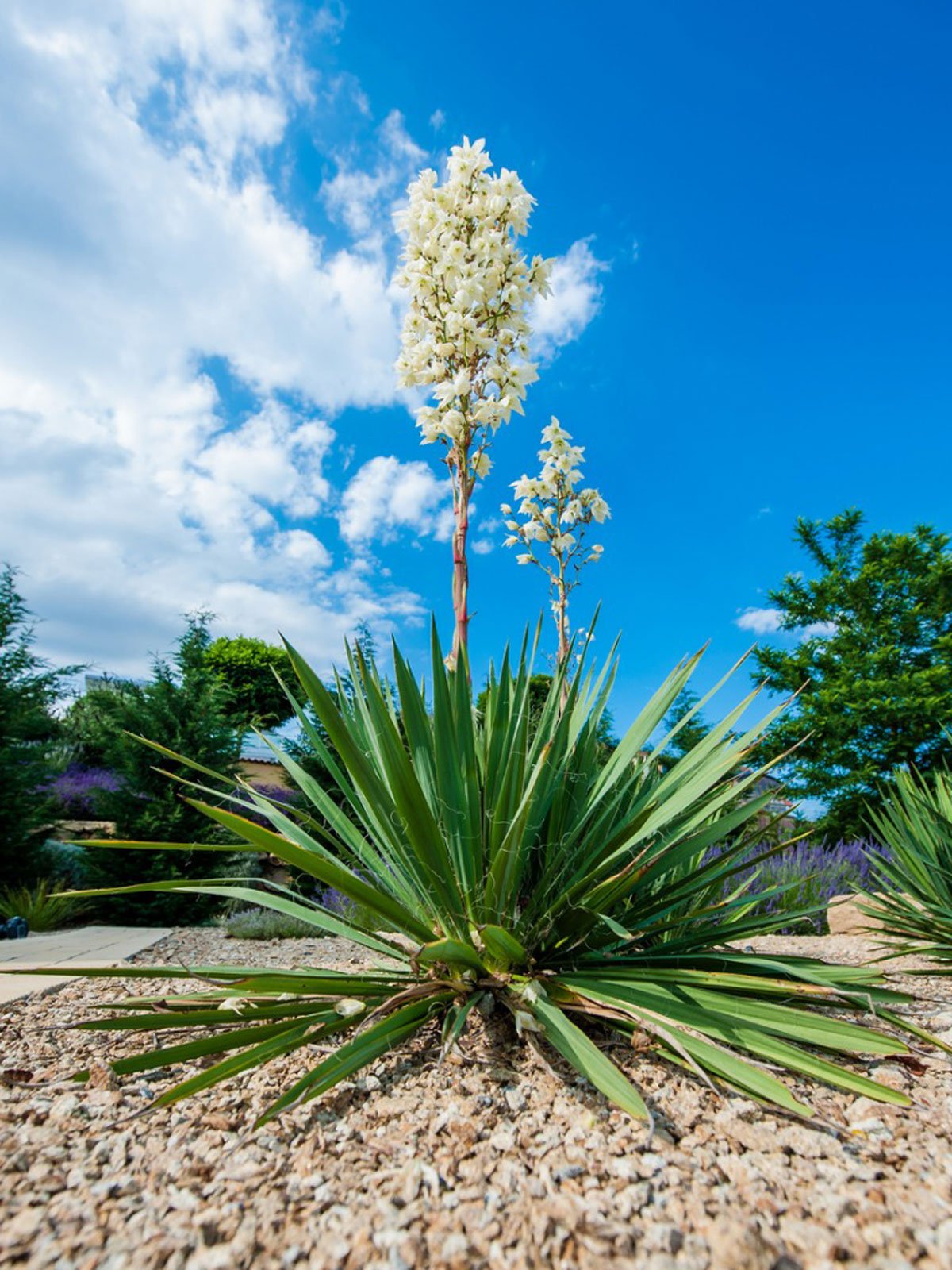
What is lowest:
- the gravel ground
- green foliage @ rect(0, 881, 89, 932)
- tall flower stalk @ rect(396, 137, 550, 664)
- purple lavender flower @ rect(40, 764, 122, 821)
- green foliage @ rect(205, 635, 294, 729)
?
the gravel ground

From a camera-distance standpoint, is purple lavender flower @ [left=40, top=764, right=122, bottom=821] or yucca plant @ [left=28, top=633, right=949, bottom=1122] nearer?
yucca plant @ [left=28, top=633, right=949, bottom=1122]

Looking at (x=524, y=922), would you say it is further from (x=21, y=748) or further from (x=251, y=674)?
(x=251, y=674)

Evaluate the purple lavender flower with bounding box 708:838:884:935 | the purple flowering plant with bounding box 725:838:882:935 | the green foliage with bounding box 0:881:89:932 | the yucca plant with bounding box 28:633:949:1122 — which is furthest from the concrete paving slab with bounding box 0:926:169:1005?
the purple flowering plant with bounding box 725:838:882:935

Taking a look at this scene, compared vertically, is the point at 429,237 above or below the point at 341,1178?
above

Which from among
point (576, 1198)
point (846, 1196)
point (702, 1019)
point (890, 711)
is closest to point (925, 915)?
point (702, 1019)

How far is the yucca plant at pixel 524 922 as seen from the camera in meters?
1.54

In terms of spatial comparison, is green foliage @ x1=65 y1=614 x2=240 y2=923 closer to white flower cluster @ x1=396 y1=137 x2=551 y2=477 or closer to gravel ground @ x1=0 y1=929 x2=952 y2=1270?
white flower cluster @ x1=396 y1=137 x2=551 y2=477

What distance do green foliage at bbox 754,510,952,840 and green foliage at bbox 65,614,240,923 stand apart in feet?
37.3

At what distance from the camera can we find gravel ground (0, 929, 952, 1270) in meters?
1.01

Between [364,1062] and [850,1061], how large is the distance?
120cm

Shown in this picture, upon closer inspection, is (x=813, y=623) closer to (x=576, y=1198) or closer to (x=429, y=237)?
(x=429, y=237)

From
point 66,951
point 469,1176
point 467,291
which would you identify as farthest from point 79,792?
point 469,1176

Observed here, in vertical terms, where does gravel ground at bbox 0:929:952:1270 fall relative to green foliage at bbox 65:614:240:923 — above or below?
below

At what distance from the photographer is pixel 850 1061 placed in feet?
5.66
